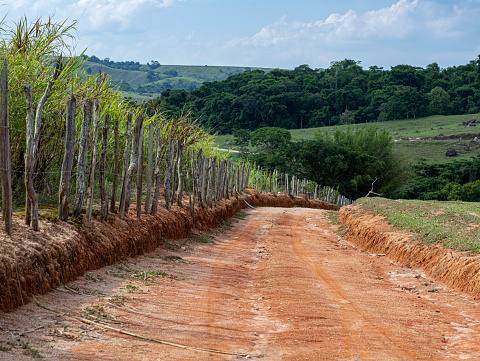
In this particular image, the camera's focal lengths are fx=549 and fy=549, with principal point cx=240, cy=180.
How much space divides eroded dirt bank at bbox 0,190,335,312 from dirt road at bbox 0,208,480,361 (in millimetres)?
174

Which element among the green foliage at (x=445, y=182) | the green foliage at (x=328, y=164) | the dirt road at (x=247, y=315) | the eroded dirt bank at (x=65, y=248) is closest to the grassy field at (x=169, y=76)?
the green foliage at (x=445, y=182)

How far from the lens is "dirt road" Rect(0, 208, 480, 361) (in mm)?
4574

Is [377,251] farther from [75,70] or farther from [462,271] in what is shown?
[75,70]

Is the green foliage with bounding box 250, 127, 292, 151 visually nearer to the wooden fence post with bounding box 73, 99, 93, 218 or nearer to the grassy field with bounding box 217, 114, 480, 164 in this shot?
the grassy field with bounding box 217, 114, 480, 164

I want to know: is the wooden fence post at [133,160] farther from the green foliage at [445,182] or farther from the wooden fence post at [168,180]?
the green foliage at [445,182]

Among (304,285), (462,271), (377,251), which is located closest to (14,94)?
(304,285)

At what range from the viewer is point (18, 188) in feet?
24.6

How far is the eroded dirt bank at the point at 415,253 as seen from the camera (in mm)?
8195

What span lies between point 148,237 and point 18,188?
8.47 feet

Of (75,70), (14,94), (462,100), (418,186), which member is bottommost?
(418,186)

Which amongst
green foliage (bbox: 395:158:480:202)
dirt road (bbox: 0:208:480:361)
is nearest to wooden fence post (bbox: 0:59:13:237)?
dirt road (bbox: 0:208:480:361)

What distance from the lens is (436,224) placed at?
1163 centimetres

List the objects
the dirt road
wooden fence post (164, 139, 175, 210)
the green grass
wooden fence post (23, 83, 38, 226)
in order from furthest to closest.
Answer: wooden fence post (164, 139, 175, 210), the green grass, wooden fence post (23, 83, 38, 226), the dirt road

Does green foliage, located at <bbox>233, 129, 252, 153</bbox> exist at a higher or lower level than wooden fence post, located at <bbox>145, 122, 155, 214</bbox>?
higher
